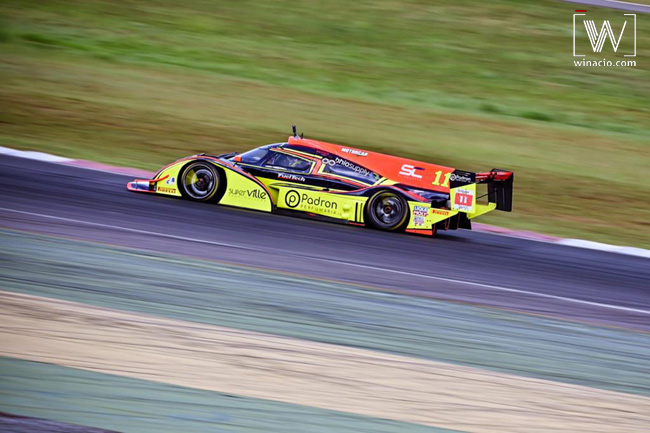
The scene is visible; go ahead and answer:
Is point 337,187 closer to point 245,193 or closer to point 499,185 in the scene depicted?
point 245,193

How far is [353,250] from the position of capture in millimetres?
9609

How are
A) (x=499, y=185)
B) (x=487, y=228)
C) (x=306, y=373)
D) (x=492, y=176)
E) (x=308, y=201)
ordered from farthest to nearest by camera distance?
(x=487, y=228), (x=499, y=185), (x=492, y=176), (x=308, y=201), (x=306, y=373)

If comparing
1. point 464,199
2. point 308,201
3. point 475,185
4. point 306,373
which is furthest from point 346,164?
point 306,373

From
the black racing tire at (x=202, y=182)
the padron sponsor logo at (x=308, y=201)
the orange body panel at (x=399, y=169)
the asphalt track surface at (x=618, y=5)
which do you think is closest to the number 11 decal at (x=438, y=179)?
the orange body panel at (x=399, y=169)

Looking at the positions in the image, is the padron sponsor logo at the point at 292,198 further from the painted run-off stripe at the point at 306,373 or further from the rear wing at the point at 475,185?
the painted run-off stripe at the point at 306,373

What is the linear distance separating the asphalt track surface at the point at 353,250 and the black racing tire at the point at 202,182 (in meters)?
0.19

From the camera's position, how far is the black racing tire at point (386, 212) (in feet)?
35.6

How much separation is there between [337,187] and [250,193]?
1207mm

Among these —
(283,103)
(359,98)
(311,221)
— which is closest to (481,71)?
(359,98)

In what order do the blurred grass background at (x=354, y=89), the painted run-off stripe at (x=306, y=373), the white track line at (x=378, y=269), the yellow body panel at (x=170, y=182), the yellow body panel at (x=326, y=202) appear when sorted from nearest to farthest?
1. the painted run-off stripe at (x=306, y=373)
2. the white track line at (x=378, y=269)
3. the yellow body panel at (x=326, y=202)
4. the yellow body panel at (x=170, y=182)
5. the blurred grass background at (x=354, y=89)

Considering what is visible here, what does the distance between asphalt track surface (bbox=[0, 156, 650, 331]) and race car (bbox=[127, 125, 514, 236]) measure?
209mm

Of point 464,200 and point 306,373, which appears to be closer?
point 306,373

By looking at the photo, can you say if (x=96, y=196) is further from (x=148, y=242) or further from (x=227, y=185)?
(x=148, y=242)

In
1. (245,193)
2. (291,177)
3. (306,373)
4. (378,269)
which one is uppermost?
(291,177)
